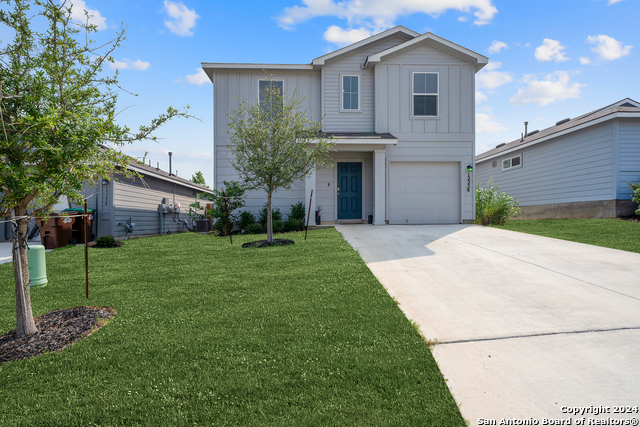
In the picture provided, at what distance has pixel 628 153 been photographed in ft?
39.4

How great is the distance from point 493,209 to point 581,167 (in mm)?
5081

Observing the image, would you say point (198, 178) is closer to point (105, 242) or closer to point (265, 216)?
point (265, 216)

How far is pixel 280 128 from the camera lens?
8352 mm

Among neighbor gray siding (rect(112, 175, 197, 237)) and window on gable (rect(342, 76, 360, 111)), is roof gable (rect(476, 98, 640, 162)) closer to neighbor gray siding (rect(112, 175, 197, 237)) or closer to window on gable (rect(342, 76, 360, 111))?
window on gable (rect(342, 76, 360, 111))

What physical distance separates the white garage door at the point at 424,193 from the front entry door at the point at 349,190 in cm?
119

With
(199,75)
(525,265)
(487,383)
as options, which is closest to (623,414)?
(487,383)

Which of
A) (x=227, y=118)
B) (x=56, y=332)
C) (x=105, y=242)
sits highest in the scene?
(x=227, y=118)

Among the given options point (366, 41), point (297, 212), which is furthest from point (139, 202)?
point (366, 41)

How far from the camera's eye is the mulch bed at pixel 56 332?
3.08 meters

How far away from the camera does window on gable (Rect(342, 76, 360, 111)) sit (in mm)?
12266

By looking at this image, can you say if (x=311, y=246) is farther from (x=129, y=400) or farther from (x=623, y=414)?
(x=623, y=414)

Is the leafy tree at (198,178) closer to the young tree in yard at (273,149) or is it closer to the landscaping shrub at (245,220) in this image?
the landscaping shrub at (245,220)

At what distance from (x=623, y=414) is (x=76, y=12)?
5.51 m

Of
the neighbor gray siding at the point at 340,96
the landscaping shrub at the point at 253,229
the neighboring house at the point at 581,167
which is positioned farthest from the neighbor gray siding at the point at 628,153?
the landscaping shrub at the point at 253,229
